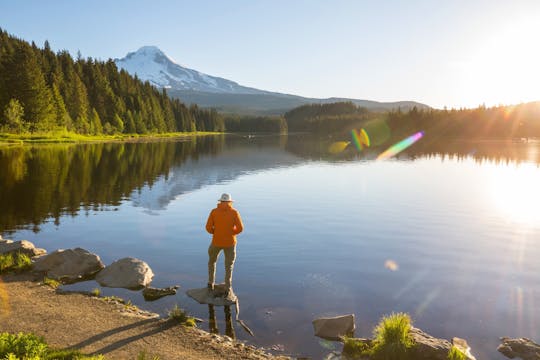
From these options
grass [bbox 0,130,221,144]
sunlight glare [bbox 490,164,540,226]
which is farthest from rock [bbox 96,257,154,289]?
grass [bbox 0,130,221,144]

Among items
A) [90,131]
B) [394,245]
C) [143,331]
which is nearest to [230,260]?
[143,331]

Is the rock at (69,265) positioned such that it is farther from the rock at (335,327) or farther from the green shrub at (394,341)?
the green shrub at (394,341)

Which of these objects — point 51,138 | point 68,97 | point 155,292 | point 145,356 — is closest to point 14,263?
point 155,292

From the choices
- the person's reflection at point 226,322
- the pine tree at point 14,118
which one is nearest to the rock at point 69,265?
the person's reflection at point 226,322

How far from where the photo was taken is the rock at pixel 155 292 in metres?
14.4

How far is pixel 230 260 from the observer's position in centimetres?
1409

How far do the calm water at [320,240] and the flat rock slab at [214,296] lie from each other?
1.01ft

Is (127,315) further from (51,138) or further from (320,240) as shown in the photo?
(51,138)

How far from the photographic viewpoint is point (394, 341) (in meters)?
10.3

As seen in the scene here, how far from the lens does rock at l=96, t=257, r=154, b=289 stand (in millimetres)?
15305

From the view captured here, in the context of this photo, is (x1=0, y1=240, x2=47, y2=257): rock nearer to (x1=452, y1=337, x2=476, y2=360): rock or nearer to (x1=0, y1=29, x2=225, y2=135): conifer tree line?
(x1=452, y1=337, x2=476, y2=360): rock

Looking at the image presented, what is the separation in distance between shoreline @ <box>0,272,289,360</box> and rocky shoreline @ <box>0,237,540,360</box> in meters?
0.02

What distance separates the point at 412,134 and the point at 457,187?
15378 cm

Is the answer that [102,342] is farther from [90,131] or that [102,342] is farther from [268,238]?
[90,131]
